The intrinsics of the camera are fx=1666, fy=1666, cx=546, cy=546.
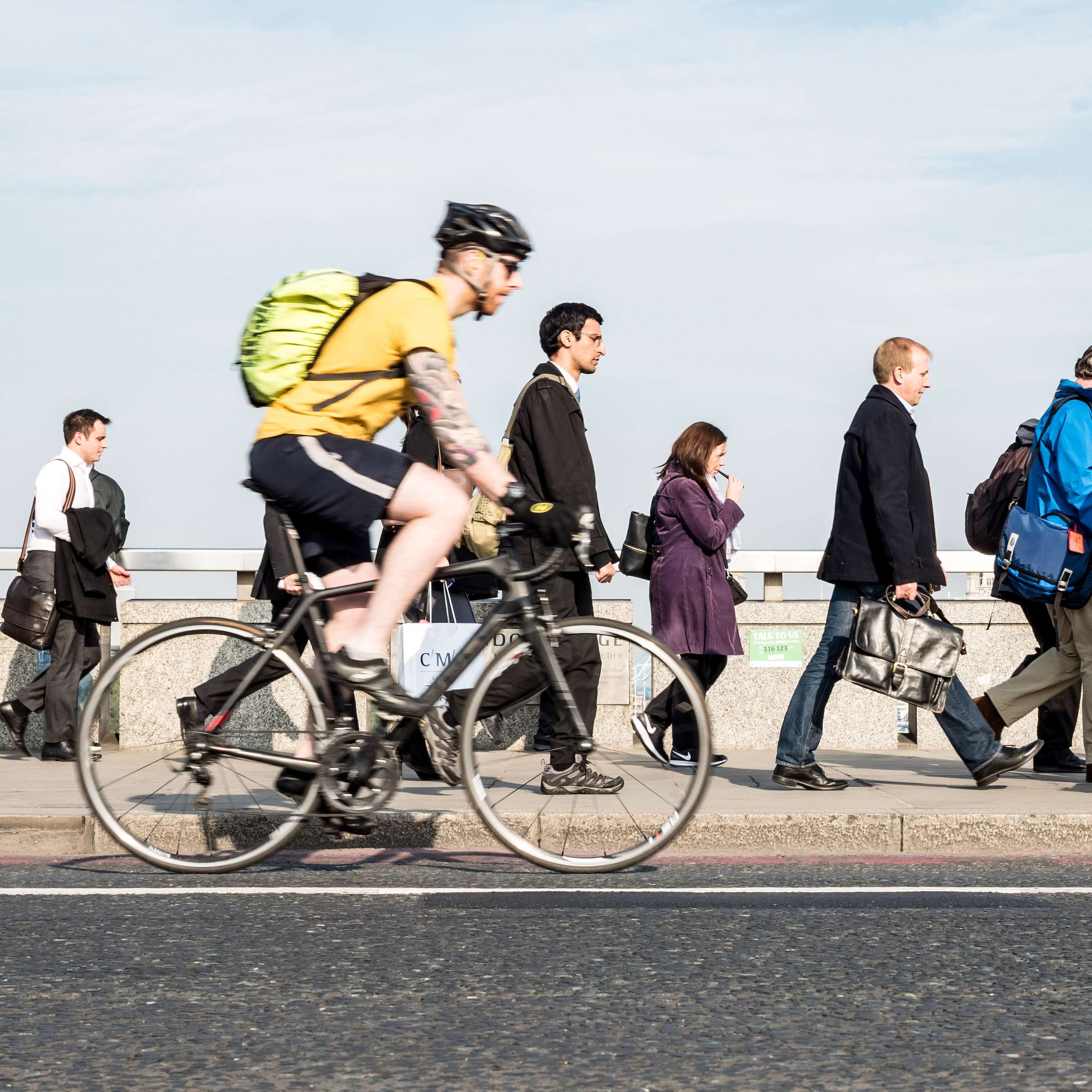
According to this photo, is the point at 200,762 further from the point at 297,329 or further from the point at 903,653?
the point at 903,653

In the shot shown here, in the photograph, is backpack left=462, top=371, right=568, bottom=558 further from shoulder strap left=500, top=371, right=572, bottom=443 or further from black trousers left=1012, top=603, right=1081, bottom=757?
black trousers left=1012, top=603, right=1081, bottom=757

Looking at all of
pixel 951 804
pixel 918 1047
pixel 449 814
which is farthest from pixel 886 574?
pixel 918 1047

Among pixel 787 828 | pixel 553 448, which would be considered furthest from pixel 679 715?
pixel 553 448

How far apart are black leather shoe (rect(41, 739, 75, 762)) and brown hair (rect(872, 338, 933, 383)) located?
4.94 m

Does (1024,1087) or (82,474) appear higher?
(82,474)

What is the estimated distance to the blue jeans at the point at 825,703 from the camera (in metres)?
7.68

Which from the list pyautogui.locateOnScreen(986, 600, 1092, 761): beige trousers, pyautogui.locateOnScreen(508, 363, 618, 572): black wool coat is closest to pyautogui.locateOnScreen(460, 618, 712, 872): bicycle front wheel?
pyautogui.locateOnScreen(508, 363, 618, 572): black wool coat

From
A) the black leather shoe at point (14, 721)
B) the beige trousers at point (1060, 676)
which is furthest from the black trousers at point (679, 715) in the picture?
the black leather shoe at point (14, 721)

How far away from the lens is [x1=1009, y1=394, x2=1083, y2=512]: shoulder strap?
767 centimetres

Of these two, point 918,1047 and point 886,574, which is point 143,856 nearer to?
point 918,1047

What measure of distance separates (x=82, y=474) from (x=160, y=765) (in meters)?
4.08

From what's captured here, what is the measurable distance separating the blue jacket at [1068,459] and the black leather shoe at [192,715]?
419cm

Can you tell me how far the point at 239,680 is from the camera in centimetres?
532

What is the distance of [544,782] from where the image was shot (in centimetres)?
584
